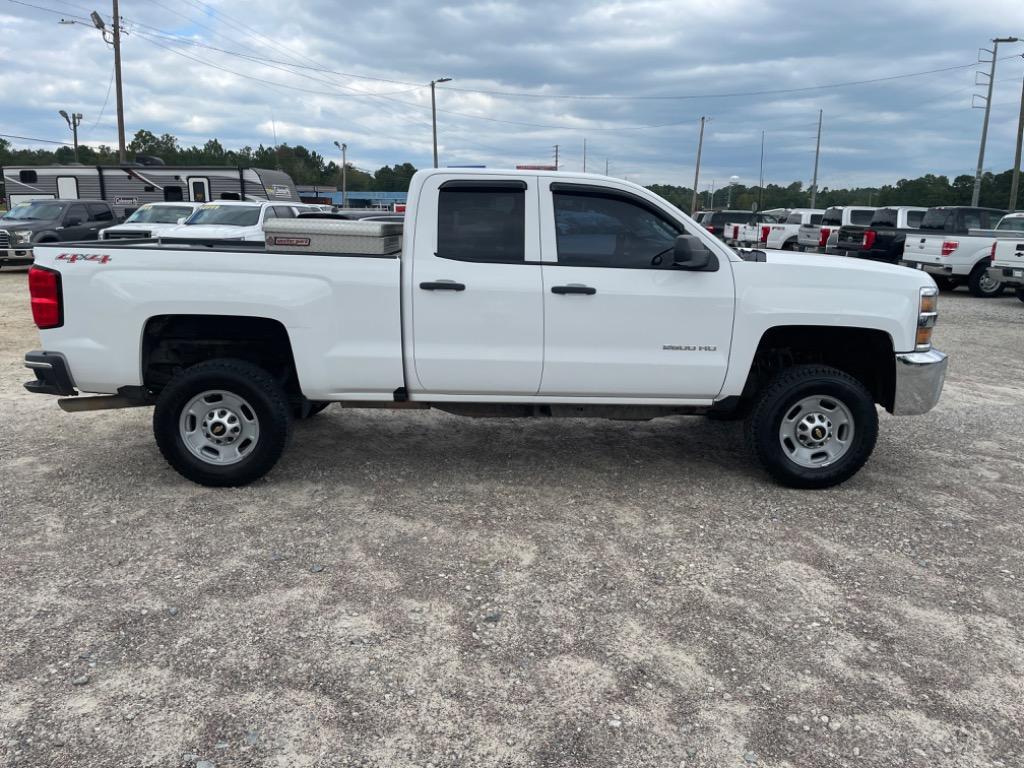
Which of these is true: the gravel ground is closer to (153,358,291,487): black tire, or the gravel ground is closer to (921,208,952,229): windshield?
(153,358,291,487): black tire

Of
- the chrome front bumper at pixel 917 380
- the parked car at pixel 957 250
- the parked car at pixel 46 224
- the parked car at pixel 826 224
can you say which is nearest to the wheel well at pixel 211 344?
the chrome front bumper at pixel 917 380

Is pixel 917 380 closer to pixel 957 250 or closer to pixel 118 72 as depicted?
pixel 957 250

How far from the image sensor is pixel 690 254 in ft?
15.3

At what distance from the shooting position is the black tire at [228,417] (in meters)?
4.86

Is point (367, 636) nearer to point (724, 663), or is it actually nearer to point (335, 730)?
point (335, 730)

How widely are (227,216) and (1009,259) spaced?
50.0ft

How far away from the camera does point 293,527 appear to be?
4.50 m

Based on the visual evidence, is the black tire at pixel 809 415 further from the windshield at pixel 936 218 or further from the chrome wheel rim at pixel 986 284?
the windshield at pixel 936 218

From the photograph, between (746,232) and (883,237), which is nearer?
(883,237)

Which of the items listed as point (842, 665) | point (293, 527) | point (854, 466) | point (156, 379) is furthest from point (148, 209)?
point (842, 665)

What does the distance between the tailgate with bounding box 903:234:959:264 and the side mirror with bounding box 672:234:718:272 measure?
14280 mm

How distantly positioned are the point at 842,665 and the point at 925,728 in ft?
1.36

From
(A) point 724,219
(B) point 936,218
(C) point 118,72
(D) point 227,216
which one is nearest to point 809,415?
(D) point 227,216

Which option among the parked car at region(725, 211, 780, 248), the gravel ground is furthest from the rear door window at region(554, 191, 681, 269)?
the parked car at region(725, 211, 780, 248)
